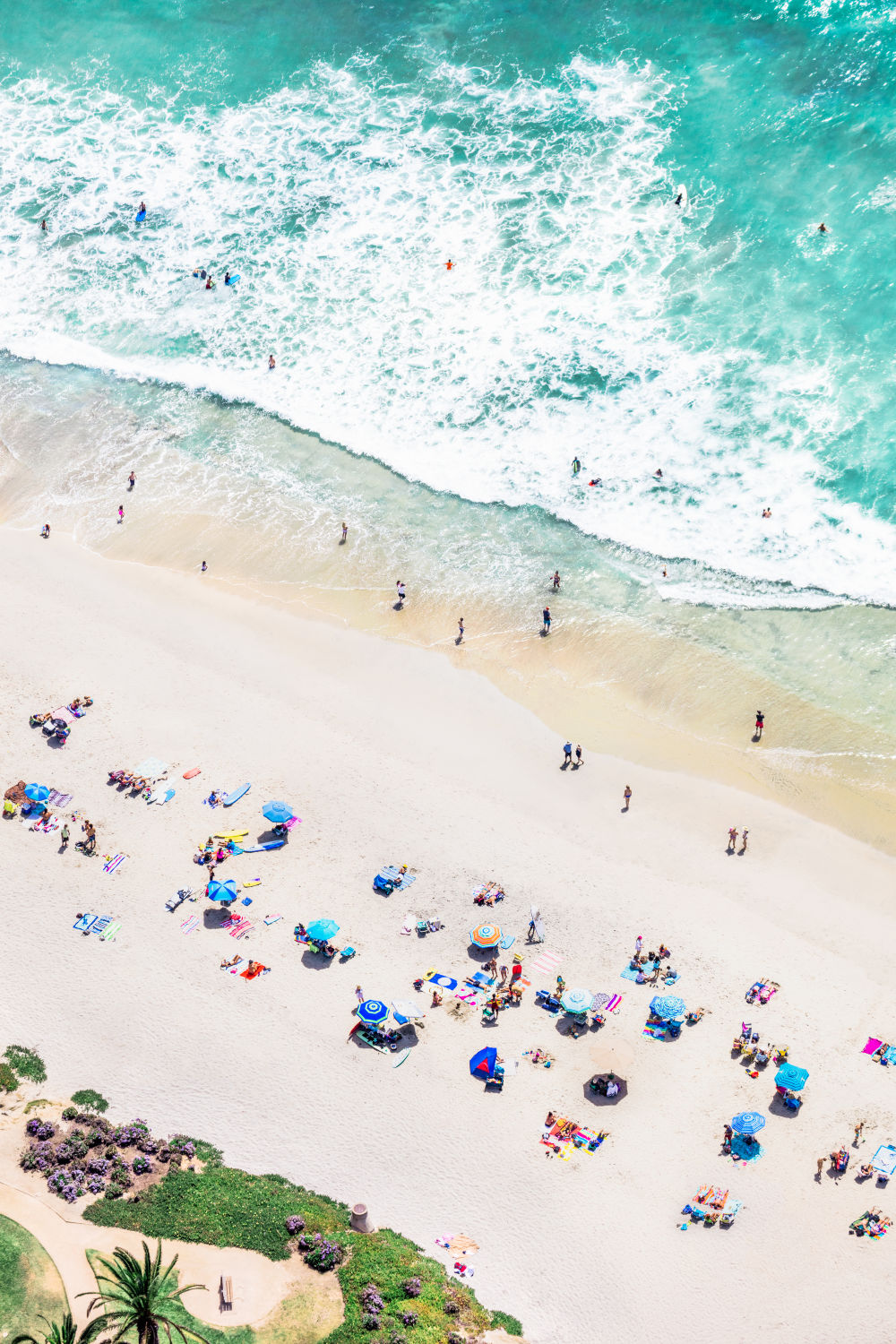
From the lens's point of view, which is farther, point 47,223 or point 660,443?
point 47,223

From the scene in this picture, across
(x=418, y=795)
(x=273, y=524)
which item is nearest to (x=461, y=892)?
(x=418, y=795)

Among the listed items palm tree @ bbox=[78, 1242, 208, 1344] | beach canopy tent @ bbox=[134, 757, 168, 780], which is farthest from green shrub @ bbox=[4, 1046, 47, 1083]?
beach canopy tent @ bbox=[134, 757, 168, 780]

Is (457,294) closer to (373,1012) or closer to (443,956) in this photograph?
(443,956)

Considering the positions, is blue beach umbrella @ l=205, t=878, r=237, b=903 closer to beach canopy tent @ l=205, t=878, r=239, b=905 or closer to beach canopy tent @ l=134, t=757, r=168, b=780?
beach canopy tent @ l=205, t=878, r=239, b=905

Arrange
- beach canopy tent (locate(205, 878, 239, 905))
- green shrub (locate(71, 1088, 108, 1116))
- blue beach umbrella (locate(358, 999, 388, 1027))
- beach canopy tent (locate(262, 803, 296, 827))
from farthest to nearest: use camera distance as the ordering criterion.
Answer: beach canopy tent (locate(262, 803, 296, 827)) → beach canopy tent (locate(205, 878, 239, 905)) → blue beach umbrella (locate(358, 999, 388, 1027)) → green shrub (locate(71, 1088, 108, 1116))

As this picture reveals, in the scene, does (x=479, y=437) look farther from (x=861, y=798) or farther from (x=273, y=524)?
(x=861, y=798)
